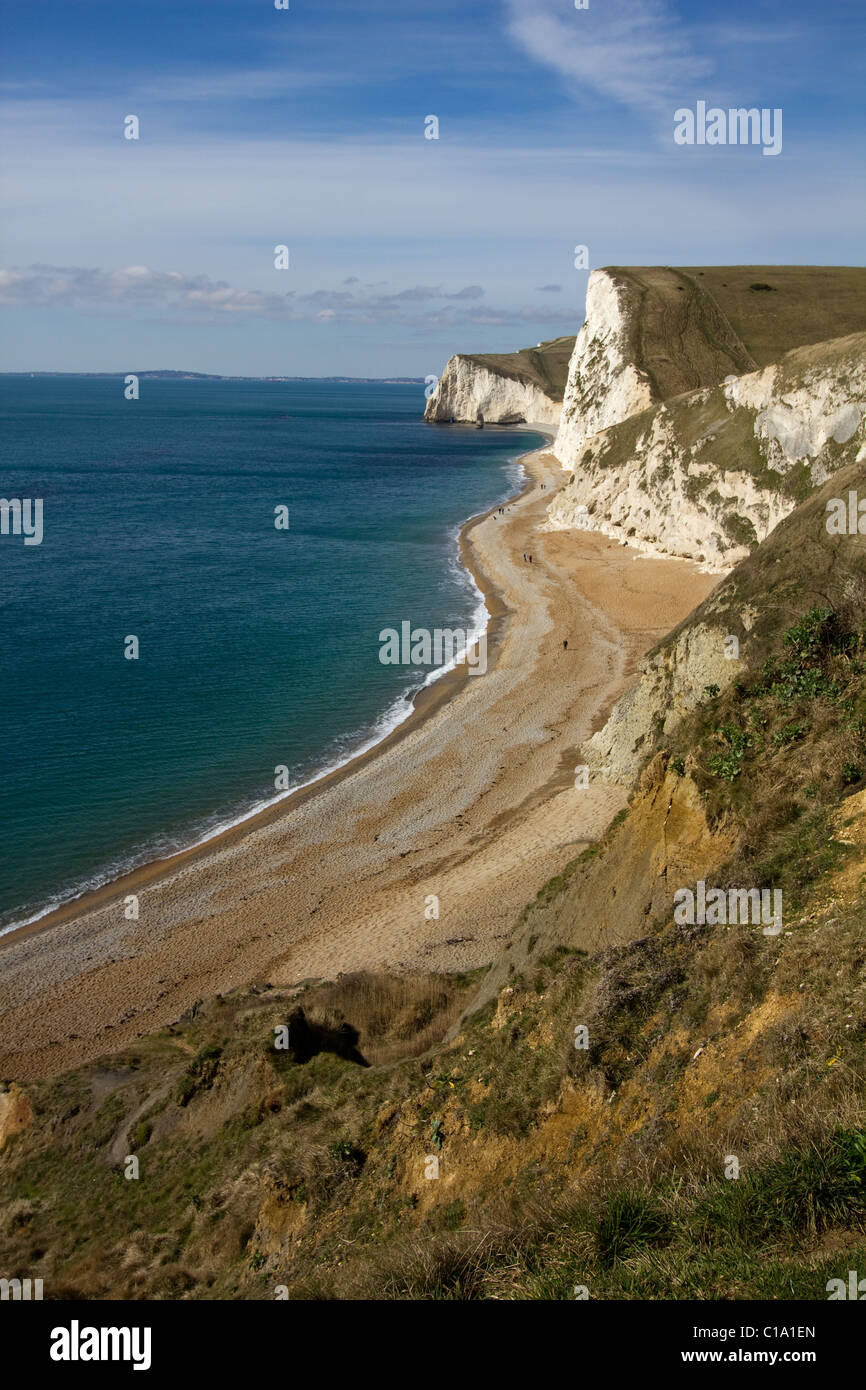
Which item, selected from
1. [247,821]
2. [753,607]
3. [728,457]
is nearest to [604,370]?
[728,457]

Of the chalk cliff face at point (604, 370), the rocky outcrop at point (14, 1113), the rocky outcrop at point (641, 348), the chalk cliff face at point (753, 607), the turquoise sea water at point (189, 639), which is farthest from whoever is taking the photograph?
the chalk cliff face at point (604, 370)

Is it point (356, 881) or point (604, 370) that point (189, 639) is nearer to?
point (356, 881)

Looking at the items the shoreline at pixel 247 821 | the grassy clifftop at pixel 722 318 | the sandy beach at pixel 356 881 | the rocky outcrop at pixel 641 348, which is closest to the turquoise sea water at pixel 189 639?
the shoreline at pixel 247 821

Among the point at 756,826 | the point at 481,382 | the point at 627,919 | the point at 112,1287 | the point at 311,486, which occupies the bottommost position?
the point at 112,1287

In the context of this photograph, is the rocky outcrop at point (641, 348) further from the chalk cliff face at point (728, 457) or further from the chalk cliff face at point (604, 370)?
the chalk cliff face at point (728, 457)

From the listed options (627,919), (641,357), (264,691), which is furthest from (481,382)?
(627,919)

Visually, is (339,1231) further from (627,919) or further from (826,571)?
(826,571)
